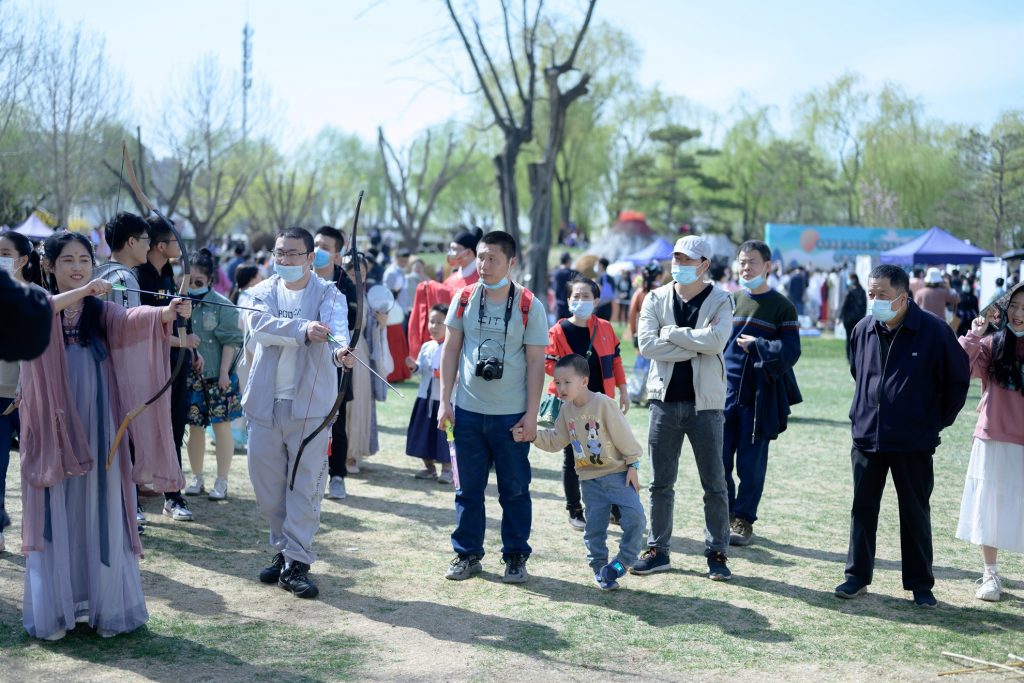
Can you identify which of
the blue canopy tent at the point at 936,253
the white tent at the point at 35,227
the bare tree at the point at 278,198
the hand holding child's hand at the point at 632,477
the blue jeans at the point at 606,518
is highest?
the bare tree at the point at 278,198

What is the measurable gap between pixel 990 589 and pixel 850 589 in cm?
76

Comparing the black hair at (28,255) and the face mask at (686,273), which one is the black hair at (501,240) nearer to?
the face mask at (686,273)

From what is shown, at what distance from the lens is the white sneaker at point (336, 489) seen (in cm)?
778

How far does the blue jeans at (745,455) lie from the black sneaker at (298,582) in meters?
2.76

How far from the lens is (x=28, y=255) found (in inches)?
224

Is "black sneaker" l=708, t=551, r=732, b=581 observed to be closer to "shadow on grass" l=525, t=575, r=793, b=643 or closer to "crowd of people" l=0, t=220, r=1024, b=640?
"crowd of people" l=0, t=220, r=1024, b=640

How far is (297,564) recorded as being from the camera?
548 cm

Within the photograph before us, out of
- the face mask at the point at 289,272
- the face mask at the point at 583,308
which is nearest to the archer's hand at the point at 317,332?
the face mask at the point at 289,272

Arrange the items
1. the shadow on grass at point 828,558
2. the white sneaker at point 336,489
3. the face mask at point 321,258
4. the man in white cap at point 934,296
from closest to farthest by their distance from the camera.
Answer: the shadow on grass at point 828,558 → the face mask at point 321,258 → the white sneaker at point 336,489 → the man in white cap at point 934,296

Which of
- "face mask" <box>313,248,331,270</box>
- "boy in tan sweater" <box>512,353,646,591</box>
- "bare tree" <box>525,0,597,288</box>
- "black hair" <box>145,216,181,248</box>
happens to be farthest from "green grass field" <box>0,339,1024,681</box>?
"bare tree" <box>525,0,597,288</box>

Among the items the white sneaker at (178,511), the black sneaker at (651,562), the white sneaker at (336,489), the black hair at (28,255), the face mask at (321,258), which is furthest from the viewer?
the white sneaker at (336,489)

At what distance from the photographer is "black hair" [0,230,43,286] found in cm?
562

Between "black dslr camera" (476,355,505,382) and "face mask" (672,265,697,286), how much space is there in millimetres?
1186

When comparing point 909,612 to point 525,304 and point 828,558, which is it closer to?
point 828,558
